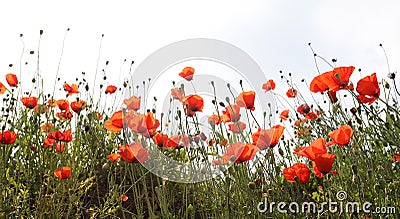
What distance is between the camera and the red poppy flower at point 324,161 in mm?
1701

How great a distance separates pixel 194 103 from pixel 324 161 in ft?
2.38

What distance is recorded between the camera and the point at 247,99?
2.20m

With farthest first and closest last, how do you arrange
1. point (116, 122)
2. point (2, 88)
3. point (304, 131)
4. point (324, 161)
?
1. point (2, 88)
2. point (304, 131)
3. point (116, 122)
4. point (324, 161)

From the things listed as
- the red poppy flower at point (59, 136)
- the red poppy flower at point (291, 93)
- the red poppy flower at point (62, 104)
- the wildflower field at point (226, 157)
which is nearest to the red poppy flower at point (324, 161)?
the wildflower field at point (226, 157)

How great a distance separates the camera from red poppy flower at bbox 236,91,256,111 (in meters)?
2.20

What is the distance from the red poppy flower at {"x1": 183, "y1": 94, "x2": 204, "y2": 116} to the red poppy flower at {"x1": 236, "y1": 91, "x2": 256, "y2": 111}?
189 millimetres

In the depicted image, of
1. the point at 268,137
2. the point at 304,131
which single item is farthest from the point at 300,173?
the point at 304,131

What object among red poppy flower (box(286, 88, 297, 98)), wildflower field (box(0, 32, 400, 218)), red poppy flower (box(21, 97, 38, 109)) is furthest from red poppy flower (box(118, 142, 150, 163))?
red poppy flower (box(21, 97, 38, 109))

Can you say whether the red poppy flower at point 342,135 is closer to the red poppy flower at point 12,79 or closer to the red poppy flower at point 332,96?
the red poppy flower at point 332,96

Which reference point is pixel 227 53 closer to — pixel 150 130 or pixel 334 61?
pixel 150 130

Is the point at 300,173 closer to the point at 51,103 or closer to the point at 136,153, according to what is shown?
the point at 136,153

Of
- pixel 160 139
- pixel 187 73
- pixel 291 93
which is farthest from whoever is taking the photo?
pixel 291 93

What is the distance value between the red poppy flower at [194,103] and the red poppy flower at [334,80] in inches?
20.8

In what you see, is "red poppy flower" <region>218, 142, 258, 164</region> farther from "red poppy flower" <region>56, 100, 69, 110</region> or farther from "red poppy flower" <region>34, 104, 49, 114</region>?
"red poppy flower" <region>34, 104, 49, 114</region>
